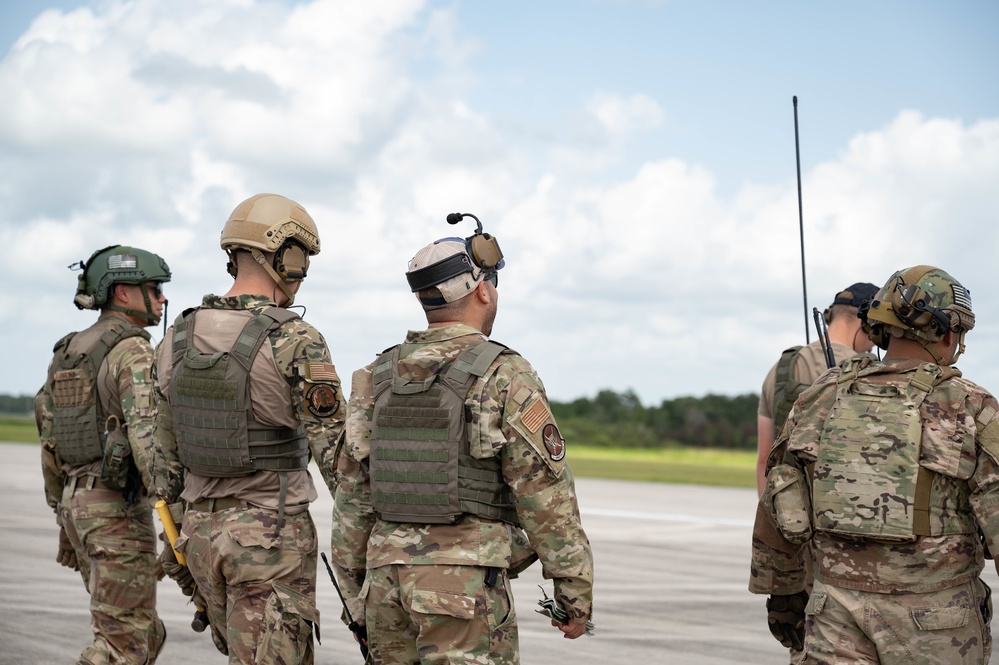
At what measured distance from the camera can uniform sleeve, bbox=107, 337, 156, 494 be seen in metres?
6.53

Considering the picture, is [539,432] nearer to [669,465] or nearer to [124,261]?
[124,261]

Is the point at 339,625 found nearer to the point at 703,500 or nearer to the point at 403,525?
the point at 403,525

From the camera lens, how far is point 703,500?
21.9 m

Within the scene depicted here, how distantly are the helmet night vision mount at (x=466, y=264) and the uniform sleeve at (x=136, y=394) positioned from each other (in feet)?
Answer: 7.40

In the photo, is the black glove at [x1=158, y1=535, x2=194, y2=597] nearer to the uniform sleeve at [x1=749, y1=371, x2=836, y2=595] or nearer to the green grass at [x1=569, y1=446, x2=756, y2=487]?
the uniform sleeve at [x1=749, y1=371, x2=836, y2=595]

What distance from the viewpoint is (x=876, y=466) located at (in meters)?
4.59

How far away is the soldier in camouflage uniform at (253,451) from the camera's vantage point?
17.0 ft

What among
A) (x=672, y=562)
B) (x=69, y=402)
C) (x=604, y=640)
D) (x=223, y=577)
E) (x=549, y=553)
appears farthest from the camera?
(x=672, y=562)

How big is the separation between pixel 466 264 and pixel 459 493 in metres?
0.92

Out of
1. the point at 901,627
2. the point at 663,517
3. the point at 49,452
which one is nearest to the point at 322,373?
the point at 901,627

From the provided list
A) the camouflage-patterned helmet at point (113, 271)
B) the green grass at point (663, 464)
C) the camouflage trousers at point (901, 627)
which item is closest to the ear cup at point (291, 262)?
the camouflage-patterned helmet at point (113, 271)

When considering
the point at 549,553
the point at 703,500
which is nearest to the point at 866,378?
the point at 549,553

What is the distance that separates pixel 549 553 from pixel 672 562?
985 centimetres

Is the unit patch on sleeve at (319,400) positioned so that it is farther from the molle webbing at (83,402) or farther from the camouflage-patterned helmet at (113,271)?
the camouflage-patterned helmet at (113,271)
